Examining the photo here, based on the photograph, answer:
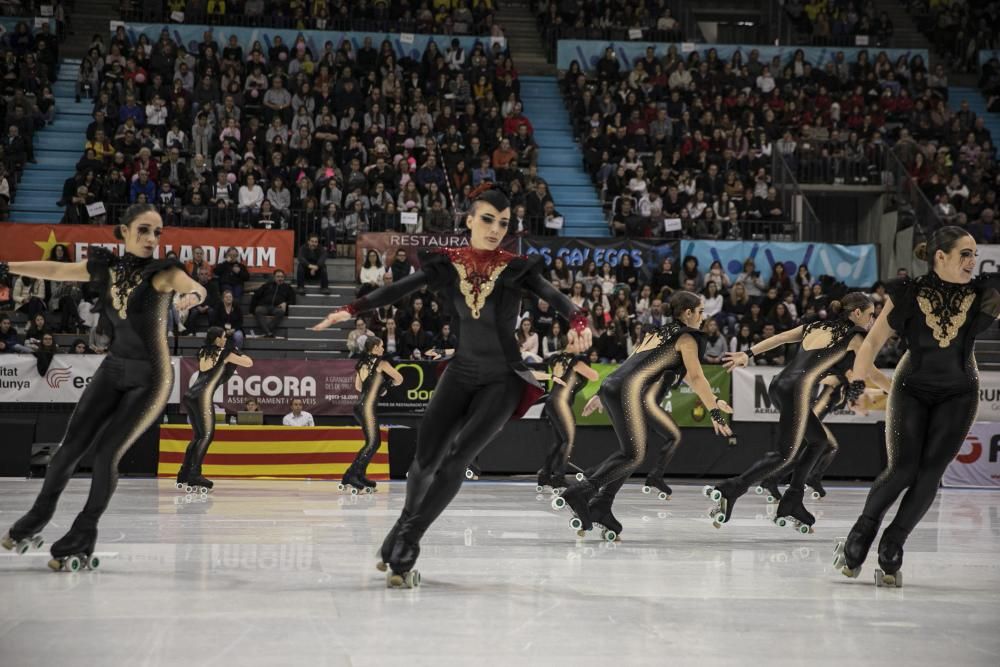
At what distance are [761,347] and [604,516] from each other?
197 centimetres

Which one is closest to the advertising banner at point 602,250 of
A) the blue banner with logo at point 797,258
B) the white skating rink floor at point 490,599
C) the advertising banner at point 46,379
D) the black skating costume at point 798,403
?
the blue banner with logo at point 797,258

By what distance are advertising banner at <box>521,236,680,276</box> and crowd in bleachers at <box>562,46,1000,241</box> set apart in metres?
0.86

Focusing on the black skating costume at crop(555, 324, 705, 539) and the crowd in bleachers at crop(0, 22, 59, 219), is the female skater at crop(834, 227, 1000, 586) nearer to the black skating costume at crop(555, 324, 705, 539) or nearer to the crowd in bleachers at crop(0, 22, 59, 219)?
the black skating costume at crop(555, 324, 705, 539)

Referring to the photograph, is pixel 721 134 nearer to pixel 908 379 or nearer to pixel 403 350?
pixel 403 350

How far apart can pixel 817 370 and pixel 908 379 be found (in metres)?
3.43

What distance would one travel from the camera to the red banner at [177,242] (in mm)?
19688

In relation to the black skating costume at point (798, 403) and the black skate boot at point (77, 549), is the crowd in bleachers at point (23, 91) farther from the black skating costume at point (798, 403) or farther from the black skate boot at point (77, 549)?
the black skate boot at point (77, 549)

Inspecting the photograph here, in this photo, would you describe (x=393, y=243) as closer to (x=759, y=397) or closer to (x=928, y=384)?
(x=759, y=397)

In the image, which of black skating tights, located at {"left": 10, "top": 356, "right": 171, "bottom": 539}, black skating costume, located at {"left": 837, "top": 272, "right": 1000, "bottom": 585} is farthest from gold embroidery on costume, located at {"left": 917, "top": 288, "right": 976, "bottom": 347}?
black skating tights, located at {"left": 10, "top": 356, "right": 171, "bottom": 539}

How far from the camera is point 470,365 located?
6.05 metres

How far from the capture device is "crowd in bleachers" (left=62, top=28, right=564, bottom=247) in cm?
2147

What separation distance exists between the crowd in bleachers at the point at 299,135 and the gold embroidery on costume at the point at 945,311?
15369 millimetres

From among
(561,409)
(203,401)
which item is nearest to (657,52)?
(561,409)

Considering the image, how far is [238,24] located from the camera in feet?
88.1
